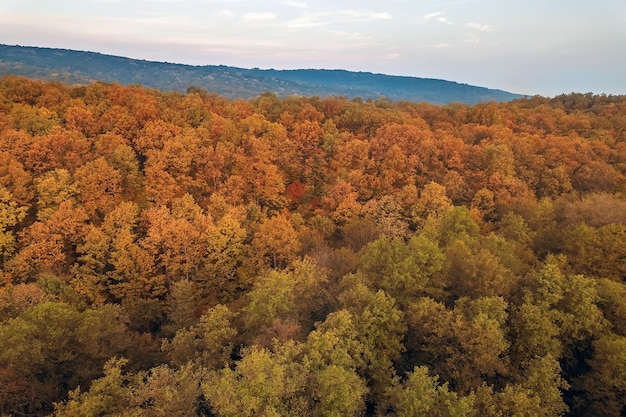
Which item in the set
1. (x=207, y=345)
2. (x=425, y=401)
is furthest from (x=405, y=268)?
(x=207, y=345)

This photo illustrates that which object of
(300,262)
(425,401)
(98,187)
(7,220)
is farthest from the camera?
(98,187)

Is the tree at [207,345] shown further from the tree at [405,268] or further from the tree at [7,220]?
the tree at [7,220]

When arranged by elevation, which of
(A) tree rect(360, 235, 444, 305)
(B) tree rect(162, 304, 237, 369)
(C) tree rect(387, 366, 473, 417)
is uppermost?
(A) tree rect(360, 235, 444, 305)

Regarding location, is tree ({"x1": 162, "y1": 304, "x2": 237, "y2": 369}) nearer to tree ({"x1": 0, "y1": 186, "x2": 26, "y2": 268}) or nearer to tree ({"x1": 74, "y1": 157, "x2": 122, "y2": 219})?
tree ({"x1": 0, "y1": 186, "x2": 26, "y2": 268})

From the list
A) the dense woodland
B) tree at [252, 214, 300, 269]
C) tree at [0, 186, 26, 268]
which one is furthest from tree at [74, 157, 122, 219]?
tree at [252, 214, 300, 269]

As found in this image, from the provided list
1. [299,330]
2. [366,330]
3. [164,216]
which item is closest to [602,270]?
[366,330]

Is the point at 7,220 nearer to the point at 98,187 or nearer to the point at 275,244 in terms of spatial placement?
the point at 98,187

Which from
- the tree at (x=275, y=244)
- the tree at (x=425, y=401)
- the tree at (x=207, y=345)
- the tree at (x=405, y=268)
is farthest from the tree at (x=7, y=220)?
the tree at (x=425, y=401)

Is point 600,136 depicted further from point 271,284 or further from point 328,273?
point 271,284

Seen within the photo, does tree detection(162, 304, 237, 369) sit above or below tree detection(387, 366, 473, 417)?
below
